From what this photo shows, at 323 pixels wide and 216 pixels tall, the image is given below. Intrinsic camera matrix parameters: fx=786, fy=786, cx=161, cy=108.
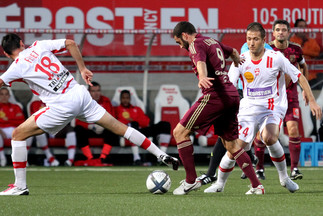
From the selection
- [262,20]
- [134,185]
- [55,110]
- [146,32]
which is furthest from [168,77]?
[55,110]

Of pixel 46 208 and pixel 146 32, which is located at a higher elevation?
pixel 146 32

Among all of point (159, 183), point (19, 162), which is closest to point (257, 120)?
point (159, 183)

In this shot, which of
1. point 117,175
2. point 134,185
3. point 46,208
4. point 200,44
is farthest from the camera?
point 117,175

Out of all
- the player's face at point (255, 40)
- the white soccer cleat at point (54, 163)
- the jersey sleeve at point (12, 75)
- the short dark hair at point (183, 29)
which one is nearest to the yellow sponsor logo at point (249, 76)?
the player's face at point (255, 40)

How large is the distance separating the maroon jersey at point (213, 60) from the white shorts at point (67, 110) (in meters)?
1.24

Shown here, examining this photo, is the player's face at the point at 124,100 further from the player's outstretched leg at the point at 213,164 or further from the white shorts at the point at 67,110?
the white shorts at the point at 67,110

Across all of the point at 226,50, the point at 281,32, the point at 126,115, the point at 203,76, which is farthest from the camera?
the point at 126,115

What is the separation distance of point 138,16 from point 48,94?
8.27 meters

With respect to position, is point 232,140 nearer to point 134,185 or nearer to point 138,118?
point 134,185

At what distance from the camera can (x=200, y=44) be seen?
7.25m

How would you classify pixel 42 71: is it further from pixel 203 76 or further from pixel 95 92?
pixel 95 92

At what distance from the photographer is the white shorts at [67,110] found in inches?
310

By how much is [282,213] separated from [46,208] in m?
1.92

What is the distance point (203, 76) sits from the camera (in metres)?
6.89
